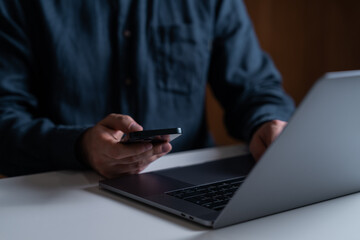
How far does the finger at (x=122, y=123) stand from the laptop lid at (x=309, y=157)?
219mm

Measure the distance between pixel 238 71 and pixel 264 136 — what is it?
359 mm

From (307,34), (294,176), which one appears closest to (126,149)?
(294,176)

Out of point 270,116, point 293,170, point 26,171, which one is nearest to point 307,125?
point 293,170

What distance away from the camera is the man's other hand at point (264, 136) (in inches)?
33.9

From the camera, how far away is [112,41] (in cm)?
109

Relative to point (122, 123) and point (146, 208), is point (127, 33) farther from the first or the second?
point (146, 208)

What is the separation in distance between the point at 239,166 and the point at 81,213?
0.32 metres

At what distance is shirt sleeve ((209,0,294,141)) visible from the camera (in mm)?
1120

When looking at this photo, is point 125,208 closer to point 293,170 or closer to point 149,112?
point 293,170

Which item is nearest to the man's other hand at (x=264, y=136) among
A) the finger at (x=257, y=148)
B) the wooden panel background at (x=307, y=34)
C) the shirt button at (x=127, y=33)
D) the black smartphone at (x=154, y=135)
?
the finger at (x=257, y=148)

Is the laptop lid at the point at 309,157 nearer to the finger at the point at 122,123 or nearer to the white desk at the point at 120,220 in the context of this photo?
the white desk at the point at 120,220

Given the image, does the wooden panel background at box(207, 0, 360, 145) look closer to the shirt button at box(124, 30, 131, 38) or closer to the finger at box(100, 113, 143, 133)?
the shirt button at box(124, 30, 131, 38)

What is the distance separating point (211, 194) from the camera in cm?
61

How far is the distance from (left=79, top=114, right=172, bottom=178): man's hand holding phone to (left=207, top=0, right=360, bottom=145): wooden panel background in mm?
1488
